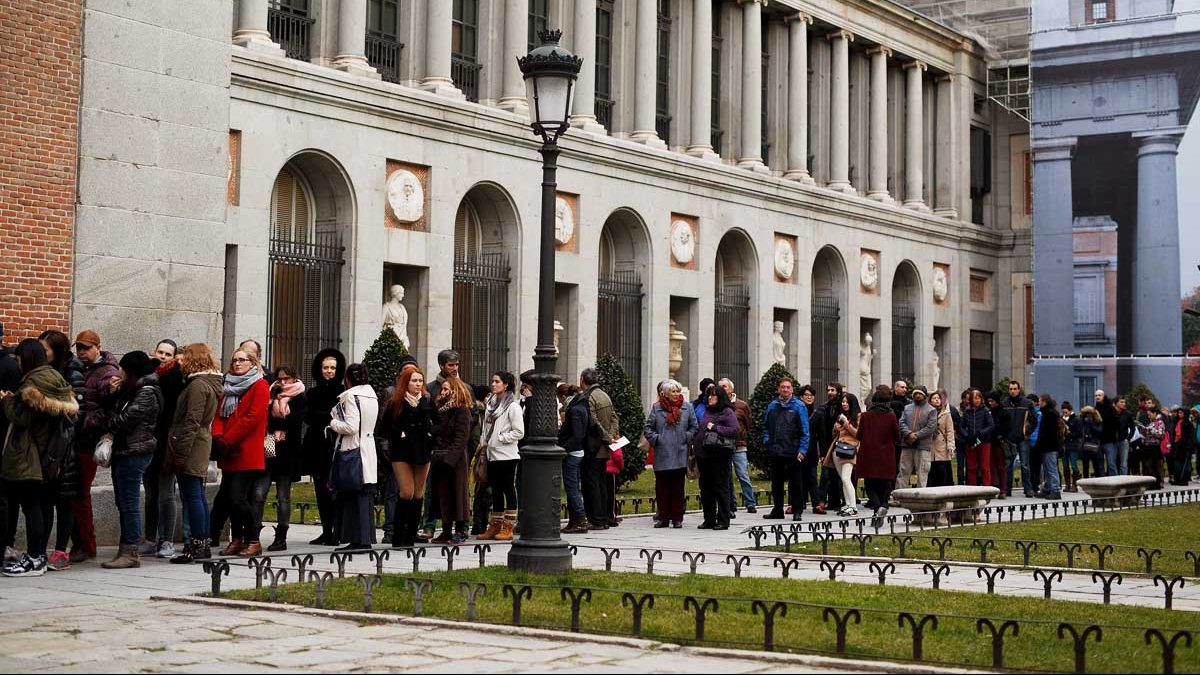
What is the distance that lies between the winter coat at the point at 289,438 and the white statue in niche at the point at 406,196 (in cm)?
1507

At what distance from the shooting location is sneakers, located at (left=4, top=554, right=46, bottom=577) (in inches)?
458

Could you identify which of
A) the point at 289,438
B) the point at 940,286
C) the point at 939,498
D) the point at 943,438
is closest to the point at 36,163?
the point at 289,438

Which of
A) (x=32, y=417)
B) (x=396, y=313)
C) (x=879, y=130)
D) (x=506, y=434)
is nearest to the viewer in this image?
(x=32, y=417)

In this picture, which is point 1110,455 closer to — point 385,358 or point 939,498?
point 939,498

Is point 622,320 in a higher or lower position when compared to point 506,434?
higher

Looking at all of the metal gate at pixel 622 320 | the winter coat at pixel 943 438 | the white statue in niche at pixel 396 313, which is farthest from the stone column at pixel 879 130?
the winter coat at pixel 943 438

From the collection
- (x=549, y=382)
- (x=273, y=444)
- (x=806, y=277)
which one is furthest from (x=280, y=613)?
(x=806, y=277)

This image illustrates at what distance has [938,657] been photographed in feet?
27.3

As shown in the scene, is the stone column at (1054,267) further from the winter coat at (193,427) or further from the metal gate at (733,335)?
the winter coat at (193,427)

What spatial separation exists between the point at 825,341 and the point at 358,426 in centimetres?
3045

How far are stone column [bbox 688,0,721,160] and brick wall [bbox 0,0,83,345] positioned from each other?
2408cm

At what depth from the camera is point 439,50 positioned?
2981 cm

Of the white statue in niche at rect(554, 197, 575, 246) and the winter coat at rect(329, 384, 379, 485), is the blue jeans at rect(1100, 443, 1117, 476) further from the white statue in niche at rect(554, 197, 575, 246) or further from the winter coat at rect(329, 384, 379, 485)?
the winter coat at rect(329, 384, 379, 485)

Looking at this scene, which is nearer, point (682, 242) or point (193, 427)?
point (193, 427)
